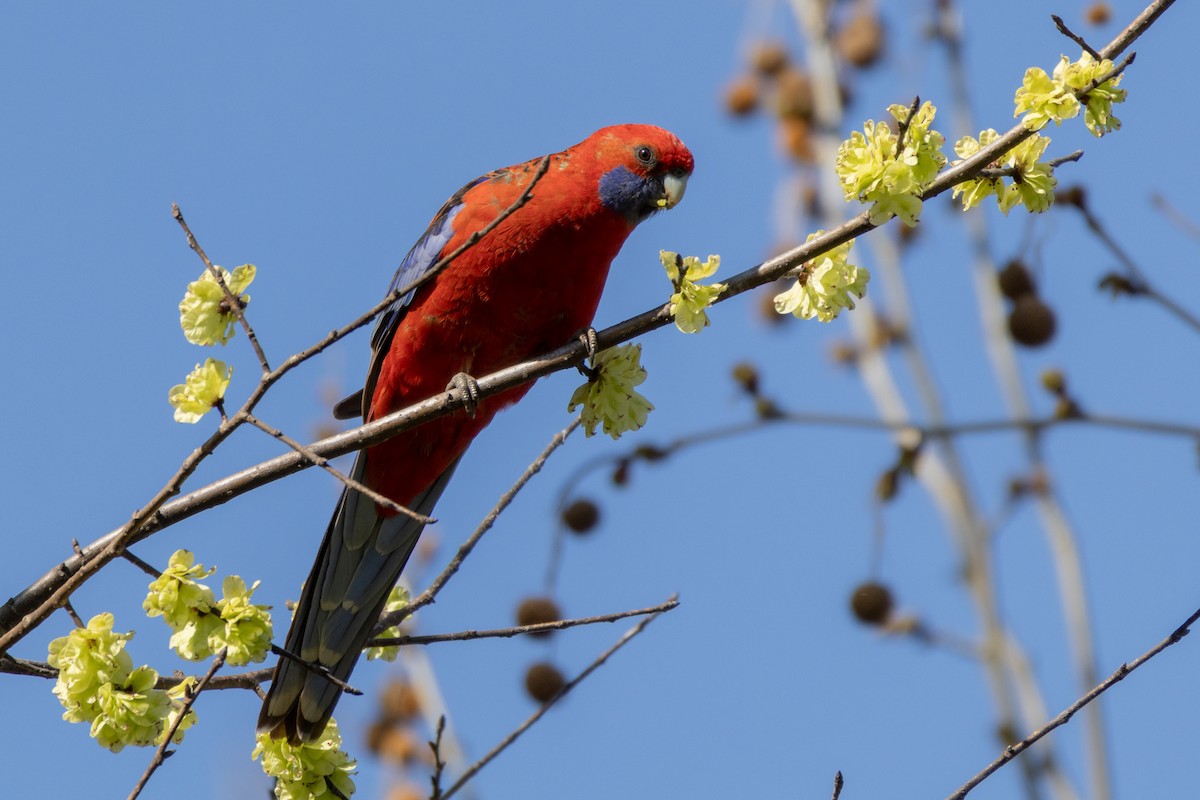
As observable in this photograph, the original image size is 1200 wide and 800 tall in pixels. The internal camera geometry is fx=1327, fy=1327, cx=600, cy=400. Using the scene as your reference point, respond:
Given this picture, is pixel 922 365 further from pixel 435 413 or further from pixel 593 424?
pixel 435 413

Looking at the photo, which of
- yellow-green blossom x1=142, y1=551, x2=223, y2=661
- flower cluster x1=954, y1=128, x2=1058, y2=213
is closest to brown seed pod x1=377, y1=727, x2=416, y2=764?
yellow-green blossom x1=142, y1=551, x2=223, y2=661

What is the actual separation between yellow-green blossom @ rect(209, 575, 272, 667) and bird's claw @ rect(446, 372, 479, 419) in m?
0.91

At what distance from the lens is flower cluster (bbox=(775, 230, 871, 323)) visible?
10.1 feet

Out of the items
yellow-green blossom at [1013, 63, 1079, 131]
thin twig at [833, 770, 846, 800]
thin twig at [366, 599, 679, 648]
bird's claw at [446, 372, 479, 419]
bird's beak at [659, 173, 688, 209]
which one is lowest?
thin twig at [833, 770, 846, 800]

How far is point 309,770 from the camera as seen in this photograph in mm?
3307

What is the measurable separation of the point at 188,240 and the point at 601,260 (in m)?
1.72

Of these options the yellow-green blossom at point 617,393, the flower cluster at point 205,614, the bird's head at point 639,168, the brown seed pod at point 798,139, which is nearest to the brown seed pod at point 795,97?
the brown seed pod at point 798,139

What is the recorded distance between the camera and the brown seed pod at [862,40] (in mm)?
7527

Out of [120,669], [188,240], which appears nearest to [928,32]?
[188,240]

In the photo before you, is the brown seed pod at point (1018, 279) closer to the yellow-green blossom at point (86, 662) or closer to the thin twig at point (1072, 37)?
the thin twig at point (1072, 37)

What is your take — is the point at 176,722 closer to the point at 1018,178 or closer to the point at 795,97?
the point at 1018,178

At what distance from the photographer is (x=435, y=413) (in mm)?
3322

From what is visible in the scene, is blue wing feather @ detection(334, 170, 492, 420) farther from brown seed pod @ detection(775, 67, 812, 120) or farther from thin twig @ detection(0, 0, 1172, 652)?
brown seed pod @ detection(775, 67, 812, 120)

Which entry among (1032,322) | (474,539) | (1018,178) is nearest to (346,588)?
(474,539)
